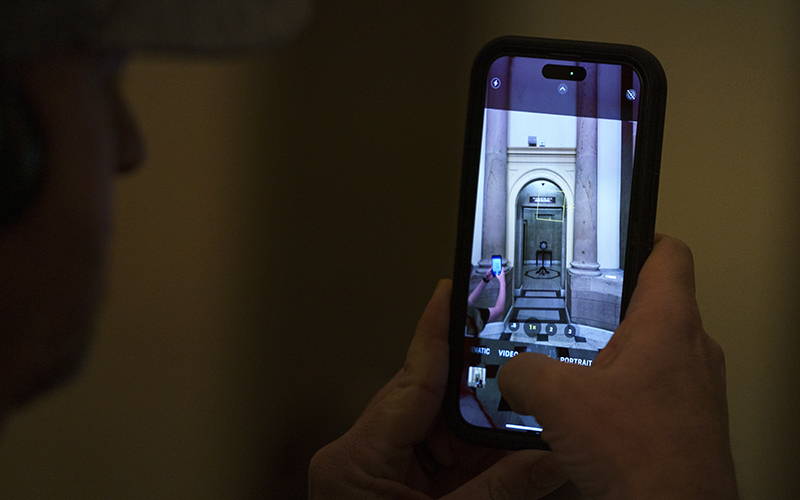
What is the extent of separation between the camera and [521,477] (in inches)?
13.1


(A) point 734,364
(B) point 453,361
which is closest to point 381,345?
(B) point 453,361

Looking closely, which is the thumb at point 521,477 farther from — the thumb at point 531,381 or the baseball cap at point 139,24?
the baseball cap at point 139,24

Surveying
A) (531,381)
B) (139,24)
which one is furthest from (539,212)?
(139,24)

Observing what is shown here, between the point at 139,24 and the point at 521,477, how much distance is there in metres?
0.39

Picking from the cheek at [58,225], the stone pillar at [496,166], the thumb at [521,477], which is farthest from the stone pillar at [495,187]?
the cheek at [58,225]

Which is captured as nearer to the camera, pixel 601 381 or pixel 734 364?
pixel 601 381

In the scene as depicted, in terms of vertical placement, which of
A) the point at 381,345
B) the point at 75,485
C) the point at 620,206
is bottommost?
the point at 75,485

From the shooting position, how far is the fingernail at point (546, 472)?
1.09ft

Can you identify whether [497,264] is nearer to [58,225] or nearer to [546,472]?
[546,472]

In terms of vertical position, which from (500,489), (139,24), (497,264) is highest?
(139,24)

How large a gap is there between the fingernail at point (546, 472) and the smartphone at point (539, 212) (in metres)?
0.02

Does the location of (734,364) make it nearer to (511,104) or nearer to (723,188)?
(723,188)

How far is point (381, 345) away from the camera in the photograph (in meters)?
0.45

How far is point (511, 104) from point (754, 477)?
0.39 meters
